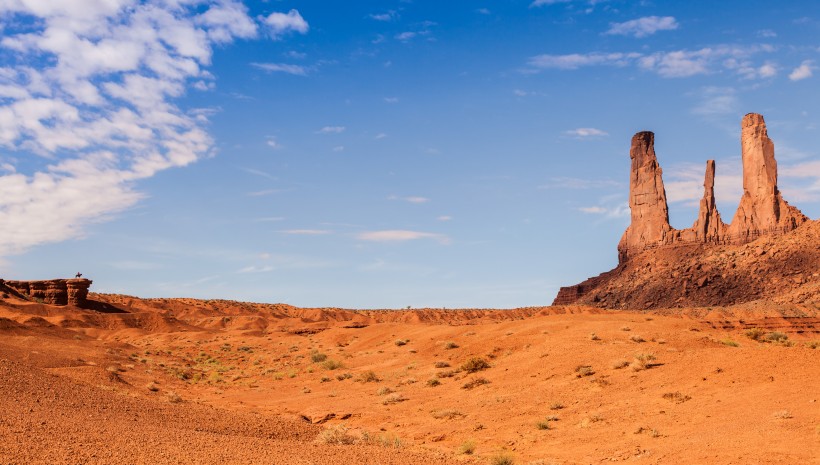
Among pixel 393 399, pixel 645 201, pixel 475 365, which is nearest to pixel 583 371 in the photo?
pixel 475 365

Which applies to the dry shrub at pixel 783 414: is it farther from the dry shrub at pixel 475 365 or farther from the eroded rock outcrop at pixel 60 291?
the eroded rock outcrop at pixel 60 291

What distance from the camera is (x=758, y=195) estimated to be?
10669 cm

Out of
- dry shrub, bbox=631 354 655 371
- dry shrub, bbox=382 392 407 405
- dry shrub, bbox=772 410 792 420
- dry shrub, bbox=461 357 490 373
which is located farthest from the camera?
dry shrub, bbox=461 357 490 373

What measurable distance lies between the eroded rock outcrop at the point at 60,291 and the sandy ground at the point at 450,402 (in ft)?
91.1

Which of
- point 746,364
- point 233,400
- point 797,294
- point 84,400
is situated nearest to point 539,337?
point 746,364

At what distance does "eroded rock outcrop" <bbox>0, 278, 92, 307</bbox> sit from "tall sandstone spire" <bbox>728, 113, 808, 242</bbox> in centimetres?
9729

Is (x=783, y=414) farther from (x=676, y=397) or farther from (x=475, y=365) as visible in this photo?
(x=475, y=365)

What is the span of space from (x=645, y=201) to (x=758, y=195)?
873 inches

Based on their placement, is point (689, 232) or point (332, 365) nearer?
point (332, 365)

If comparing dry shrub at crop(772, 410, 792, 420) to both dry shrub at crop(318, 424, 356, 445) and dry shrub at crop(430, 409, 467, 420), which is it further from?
dry shrub at crop(318, 424, 356, 445)

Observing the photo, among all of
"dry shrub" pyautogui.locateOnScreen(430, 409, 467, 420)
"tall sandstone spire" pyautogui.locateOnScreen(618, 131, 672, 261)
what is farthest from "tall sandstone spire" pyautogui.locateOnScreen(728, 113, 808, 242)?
"dry shrub" pyautogui.locateOnScreen(430, 409, 467, 420)

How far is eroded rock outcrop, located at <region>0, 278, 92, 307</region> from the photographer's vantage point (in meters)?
65.4

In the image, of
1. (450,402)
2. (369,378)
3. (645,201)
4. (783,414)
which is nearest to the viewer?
(783,414)

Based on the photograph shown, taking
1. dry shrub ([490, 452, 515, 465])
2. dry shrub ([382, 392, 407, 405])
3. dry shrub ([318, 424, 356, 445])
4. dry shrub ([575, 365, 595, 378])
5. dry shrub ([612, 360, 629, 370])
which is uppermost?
dry shrub ([612, 360, 629, 370])
